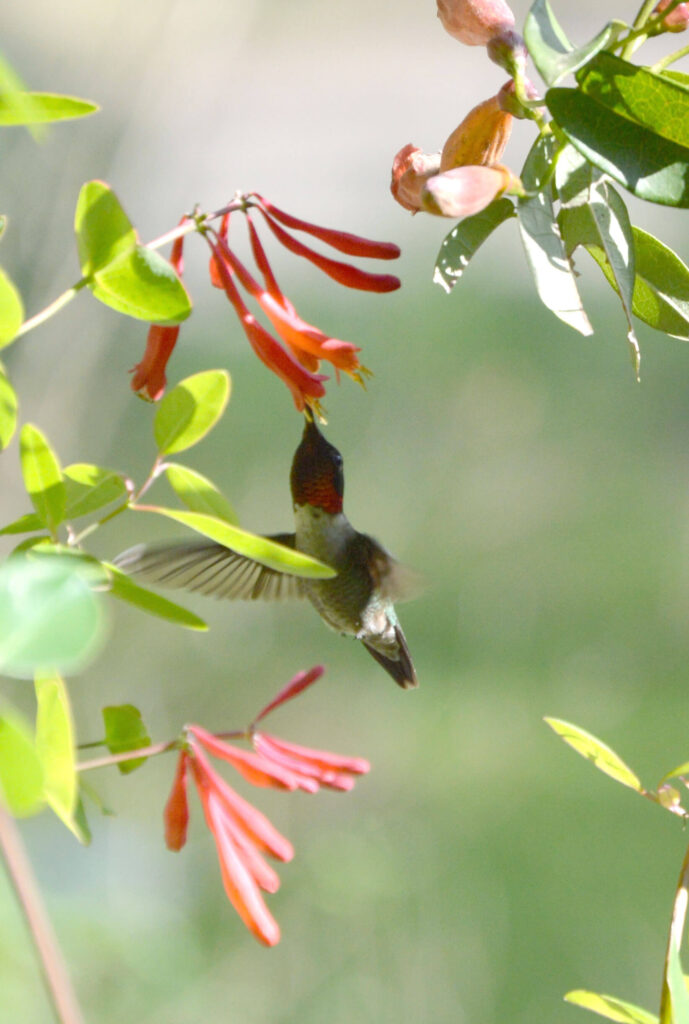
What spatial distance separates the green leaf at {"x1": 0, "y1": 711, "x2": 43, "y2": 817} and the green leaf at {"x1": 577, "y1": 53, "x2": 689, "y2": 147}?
234mm

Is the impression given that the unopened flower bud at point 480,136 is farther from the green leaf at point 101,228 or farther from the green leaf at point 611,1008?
the green leaf at point 611,1008

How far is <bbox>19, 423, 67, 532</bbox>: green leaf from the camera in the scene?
300 millimetres

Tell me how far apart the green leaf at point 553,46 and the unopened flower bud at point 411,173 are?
7 cm

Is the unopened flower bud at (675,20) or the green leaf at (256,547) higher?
the unopened flower bud at (675,20)

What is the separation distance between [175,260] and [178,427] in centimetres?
11

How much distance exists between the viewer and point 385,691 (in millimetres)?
3174

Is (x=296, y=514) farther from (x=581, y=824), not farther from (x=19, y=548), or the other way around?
(x=581, y=824)

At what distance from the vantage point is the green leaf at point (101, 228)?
0.27m

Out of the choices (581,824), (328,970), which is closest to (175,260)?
(328,970)

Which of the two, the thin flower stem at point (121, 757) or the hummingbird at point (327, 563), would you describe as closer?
the thin flower stem at point (121, 757)

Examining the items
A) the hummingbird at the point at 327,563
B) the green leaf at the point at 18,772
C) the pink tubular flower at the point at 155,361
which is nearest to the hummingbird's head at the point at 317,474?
the hummingbird at the point at 327,563

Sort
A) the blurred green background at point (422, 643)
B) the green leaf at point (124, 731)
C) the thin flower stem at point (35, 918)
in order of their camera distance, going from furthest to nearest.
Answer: the blurred green background at point (422, 643), the green leaf at point (124, 731), the thin flower stem at point (35, 918)

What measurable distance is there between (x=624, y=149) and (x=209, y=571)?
37cm

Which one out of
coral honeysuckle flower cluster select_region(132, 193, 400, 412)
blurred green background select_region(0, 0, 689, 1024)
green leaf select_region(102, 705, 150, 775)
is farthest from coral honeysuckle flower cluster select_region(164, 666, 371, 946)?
blurred green background select_region(0, 0, 689, 1024)
